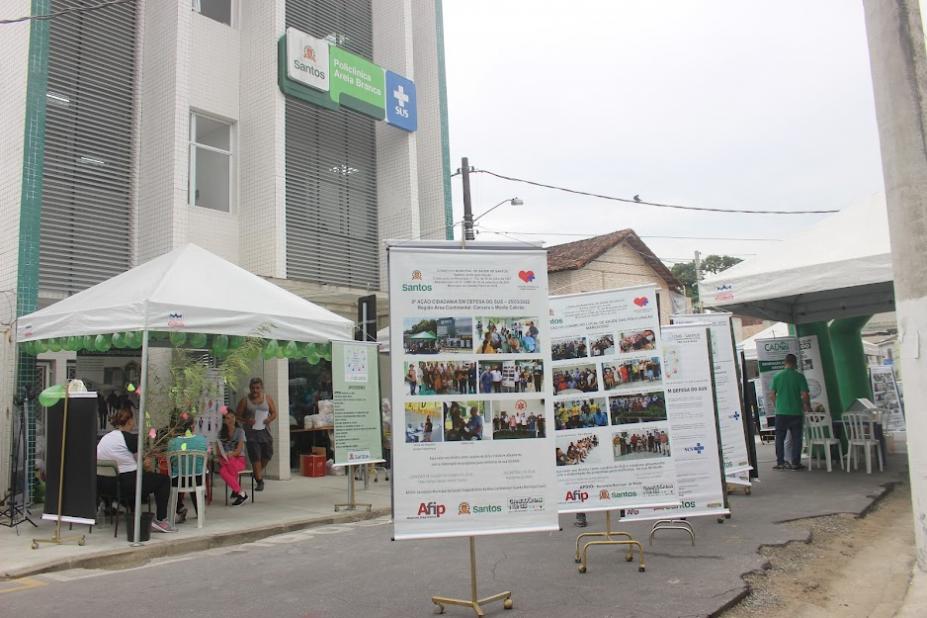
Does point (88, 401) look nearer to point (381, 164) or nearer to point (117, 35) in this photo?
point (117, 35)

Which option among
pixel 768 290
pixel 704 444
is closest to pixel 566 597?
pixel 704 444

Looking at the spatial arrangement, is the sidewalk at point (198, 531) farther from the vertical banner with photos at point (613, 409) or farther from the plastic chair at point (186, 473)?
the vertical banner with photos at point (613, 409)

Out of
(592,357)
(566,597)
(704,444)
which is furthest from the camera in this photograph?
(704,444)

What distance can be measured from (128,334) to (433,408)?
208 inches

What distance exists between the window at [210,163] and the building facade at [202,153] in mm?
28

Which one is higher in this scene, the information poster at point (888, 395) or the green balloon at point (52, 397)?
the green balloon at point (52, 397)

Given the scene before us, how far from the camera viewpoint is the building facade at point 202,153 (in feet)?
33.7

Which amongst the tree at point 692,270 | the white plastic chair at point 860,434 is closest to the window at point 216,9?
the white plastic chair at point 860,434

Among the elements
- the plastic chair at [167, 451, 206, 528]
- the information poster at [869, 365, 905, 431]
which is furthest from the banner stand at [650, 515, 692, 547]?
the information poster at [869, 365, 905, 431]

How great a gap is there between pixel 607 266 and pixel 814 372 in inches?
646

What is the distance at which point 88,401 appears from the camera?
7.52 meters

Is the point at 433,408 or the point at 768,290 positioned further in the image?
the point at 768,290

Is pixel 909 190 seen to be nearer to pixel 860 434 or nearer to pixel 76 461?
pixel 860 434

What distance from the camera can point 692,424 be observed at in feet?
22.0
